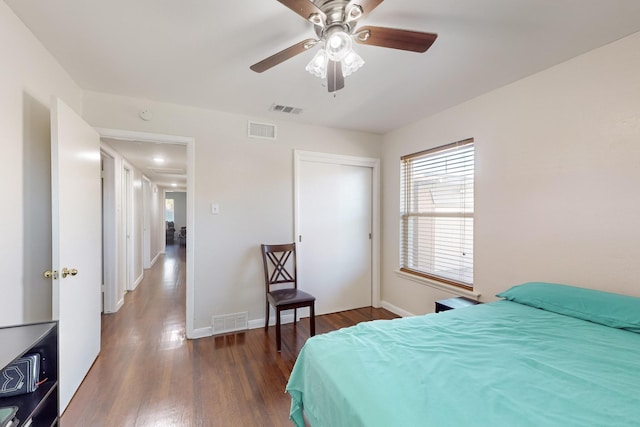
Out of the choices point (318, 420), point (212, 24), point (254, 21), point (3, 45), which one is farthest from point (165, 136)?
point (318, 420)

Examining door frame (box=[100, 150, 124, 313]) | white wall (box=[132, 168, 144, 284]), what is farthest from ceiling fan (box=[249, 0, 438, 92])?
white wall (box=[132, 168, 144, 284])

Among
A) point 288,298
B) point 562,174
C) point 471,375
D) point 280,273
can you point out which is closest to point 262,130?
point 280,273

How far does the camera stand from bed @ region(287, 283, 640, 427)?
0.88 meters

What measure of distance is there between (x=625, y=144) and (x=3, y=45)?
3.67 meters

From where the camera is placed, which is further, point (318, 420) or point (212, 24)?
point (212, 24)

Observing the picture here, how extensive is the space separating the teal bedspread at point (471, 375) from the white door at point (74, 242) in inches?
63.9

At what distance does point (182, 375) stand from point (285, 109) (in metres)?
2.63

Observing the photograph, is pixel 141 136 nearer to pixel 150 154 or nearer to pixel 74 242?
pixel 74 242

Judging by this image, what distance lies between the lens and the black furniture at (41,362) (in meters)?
1.12

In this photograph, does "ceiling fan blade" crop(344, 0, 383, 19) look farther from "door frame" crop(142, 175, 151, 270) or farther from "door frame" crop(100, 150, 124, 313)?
"door frame" crop(142, 175, 151, 270)

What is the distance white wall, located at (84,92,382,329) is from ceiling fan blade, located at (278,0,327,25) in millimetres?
1983

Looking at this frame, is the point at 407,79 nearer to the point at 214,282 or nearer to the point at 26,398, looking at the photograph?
the point at 214,282

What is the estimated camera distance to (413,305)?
325 cm

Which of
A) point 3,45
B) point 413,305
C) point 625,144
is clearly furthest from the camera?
point 413,305
